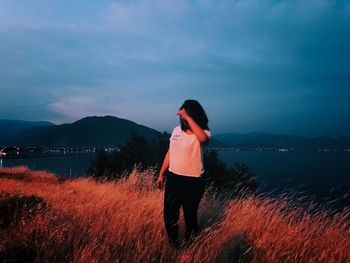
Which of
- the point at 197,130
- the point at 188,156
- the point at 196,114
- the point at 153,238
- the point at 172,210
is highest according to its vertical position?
the point at 196,114

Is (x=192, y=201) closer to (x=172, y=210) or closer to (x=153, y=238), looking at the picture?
(x=172, y=210)

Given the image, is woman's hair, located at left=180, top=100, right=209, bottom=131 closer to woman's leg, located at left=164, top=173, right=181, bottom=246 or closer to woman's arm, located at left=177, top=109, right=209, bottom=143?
woman's arm, located at left=177, top=109, right=209, bottom=143

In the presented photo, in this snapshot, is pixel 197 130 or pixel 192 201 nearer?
pixel 197 130

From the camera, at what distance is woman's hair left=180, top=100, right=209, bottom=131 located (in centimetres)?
384

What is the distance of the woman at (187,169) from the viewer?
375 centimetres

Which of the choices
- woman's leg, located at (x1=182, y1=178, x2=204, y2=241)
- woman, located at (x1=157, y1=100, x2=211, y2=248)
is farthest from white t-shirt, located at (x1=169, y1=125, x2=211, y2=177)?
woman's leg, located at (x1=182, y1=178, x2=204, y2=241)

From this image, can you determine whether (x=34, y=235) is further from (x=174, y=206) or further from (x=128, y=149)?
(x=128, y=149)

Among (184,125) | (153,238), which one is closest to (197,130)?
(184,125)

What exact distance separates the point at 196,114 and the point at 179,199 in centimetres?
96

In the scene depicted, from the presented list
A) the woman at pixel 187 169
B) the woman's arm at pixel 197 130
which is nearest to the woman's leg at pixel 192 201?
the woman at pixel 187 169

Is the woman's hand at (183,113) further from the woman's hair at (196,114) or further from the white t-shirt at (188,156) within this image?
the white t-shirt at (188,156)

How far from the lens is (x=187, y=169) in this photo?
3.75 metres

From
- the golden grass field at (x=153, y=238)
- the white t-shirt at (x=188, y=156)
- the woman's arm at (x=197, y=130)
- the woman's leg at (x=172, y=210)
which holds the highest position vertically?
the woman's arm at (x=197, y=130)

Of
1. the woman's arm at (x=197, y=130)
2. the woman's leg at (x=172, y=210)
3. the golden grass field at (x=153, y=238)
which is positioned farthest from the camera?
the woman's leg at (x=172, y=210)
